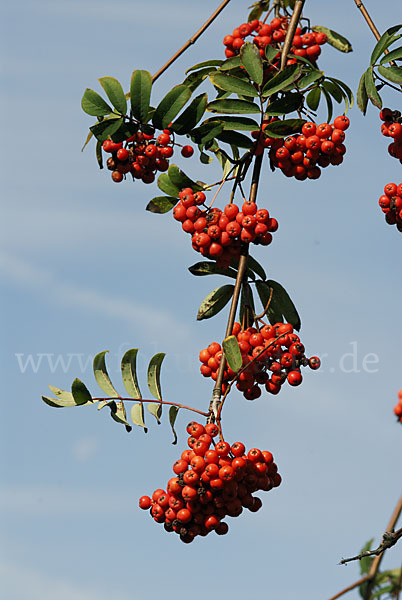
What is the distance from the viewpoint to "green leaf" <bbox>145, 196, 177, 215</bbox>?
3.60 meters

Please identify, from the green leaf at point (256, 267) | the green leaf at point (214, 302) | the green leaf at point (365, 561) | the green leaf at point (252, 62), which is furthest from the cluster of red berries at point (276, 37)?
the green leaf at point (365, 561)

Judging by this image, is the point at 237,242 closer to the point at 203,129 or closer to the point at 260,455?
the point at 203,129

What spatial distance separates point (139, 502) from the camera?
10.9 feet

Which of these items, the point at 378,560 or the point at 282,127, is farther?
the point at 282,127

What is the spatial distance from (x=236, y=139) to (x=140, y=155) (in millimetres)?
425

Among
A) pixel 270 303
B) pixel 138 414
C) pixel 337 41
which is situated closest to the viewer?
pixel 138 414

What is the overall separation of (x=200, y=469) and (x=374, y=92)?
5.64 feet

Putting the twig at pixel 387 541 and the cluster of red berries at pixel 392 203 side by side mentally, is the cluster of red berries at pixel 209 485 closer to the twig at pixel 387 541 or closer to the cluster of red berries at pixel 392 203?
the twig at pixel 387 541

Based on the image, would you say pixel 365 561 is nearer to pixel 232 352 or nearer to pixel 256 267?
pixel 232 352

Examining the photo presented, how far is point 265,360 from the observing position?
328 centimetres

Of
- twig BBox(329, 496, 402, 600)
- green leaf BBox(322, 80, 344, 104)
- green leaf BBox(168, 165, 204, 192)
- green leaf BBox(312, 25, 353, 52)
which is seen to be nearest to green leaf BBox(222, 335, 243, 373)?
green leaf BBox(168, 165, 204, 192)

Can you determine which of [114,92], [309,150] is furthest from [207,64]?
[309,150]

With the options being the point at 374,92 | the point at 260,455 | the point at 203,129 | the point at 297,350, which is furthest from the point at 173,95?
the point at 260,455

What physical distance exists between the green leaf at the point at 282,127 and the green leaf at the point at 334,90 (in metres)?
0.59
